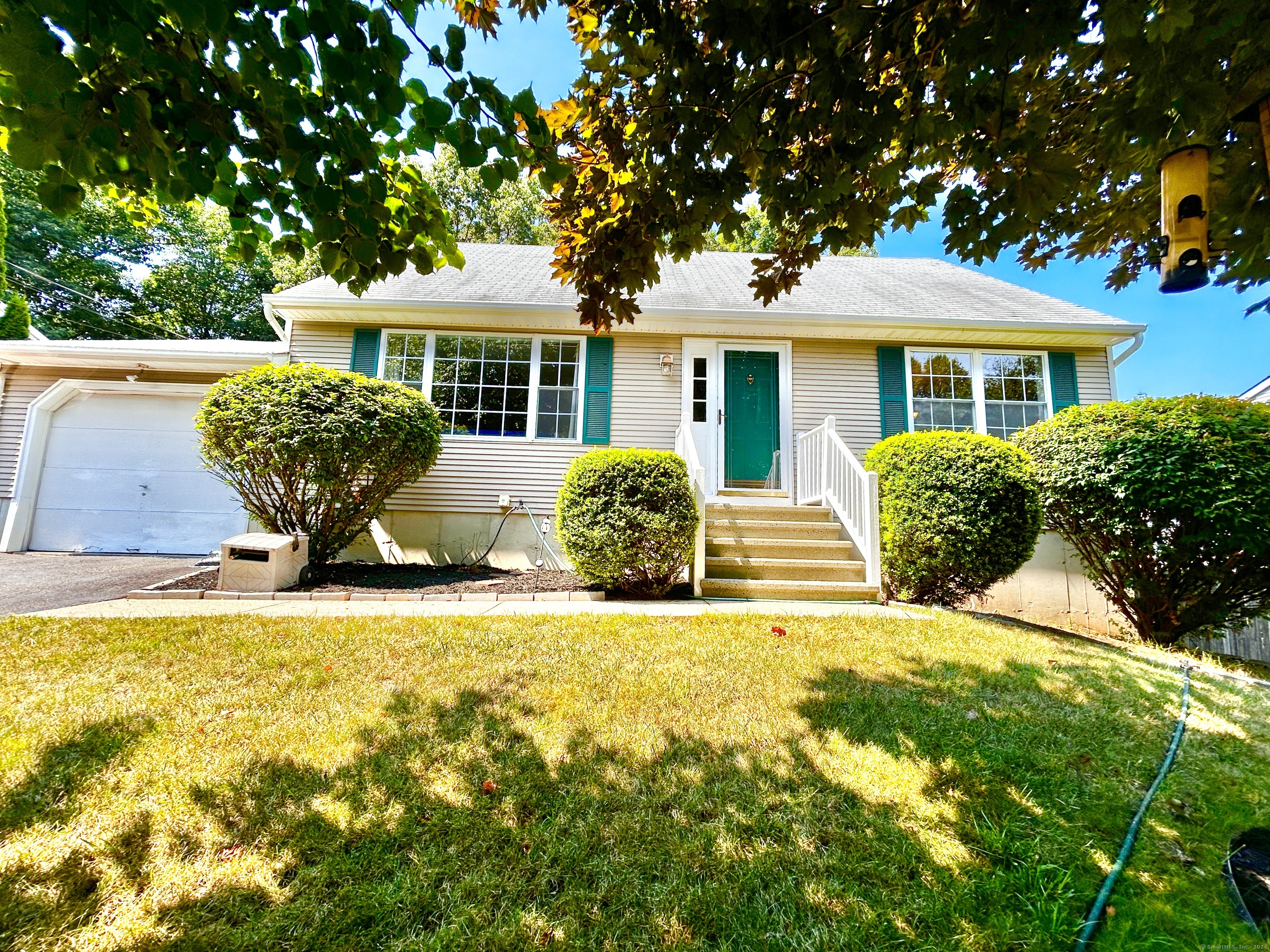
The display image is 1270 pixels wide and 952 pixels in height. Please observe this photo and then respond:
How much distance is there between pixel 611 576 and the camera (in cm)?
496

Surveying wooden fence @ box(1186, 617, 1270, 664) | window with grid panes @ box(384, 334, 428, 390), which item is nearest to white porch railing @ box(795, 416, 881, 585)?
wooden fence @ box(1186, 617, 1270, 664)

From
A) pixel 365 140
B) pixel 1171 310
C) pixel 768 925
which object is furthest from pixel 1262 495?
pixel 365 140

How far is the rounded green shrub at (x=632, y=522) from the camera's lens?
16.0ft

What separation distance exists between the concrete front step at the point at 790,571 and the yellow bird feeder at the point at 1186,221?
367 centimetres

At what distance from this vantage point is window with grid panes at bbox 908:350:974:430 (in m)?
7.53

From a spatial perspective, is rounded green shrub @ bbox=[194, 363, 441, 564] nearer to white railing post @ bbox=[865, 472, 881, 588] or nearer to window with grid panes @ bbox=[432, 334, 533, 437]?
window with grid panes @ bbox=[432, 334, 533, 437]

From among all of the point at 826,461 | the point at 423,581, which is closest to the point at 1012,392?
the point at 826,461

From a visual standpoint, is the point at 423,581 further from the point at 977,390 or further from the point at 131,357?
the point at 977,390

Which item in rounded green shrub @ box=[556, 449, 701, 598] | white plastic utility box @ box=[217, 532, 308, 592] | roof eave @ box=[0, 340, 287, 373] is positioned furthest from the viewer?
roof eave @ box=[0, 340, 287, 373]

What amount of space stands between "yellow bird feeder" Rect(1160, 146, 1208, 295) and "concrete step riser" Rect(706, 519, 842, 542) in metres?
4.10

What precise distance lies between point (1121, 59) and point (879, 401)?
572 centimetres

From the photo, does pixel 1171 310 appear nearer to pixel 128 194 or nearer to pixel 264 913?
pixel 264 913

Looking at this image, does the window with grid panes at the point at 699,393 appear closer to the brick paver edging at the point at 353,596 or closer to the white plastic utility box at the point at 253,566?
the brick paver edging at the point at 353,596

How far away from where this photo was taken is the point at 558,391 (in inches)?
297
